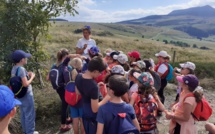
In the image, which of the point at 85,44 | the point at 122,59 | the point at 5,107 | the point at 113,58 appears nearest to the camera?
the point at 5,107

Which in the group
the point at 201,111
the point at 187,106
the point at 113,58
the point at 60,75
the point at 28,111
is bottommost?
the point at 28,111

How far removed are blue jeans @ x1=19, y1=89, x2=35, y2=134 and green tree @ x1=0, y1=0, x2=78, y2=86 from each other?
234 cm

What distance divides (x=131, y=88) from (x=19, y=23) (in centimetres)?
424

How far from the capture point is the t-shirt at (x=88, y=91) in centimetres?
336

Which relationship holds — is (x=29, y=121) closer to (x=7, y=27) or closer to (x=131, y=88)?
(x=131, y=88)

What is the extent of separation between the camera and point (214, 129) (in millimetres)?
2783

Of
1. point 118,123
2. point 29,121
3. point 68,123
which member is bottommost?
point 68,123

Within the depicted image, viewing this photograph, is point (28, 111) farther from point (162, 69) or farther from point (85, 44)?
point (162, 69)

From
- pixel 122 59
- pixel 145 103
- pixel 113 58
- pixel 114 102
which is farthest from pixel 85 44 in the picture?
pixel 114 102

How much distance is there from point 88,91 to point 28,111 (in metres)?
1.96

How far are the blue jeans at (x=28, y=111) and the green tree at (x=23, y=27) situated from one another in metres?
2.34

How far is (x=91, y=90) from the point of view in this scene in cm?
336

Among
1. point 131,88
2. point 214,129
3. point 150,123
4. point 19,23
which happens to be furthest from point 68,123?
point 214,129

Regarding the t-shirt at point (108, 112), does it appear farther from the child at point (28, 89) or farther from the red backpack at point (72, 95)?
the child at point (28, 89)
